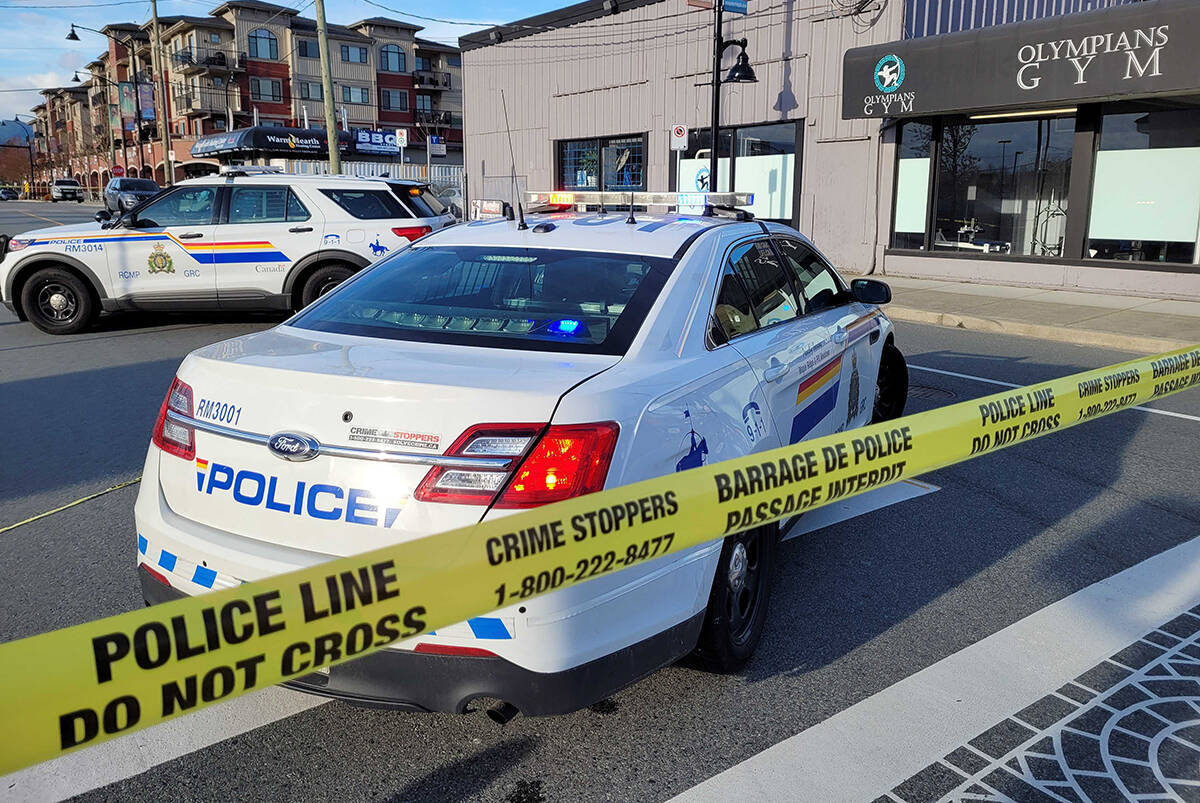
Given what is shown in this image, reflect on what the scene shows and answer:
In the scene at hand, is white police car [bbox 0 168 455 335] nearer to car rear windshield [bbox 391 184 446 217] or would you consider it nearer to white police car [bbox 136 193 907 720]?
car rear windshield [bbox 391 184 446 217]

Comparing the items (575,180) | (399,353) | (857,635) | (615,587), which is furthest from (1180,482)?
(575,180)

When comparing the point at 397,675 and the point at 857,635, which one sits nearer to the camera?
the point at 397,675

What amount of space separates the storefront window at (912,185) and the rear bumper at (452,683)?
1603 centimetres

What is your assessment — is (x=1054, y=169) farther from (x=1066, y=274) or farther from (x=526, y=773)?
(x=526, y=773)

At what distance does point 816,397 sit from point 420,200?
28.2 ft

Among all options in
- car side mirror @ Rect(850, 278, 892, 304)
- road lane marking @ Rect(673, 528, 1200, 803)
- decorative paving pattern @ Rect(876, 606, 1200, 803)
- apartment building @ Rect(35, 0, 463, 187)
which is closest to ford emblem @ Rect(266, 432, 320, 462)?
road lane marking @ Rect(673, 528, 1200, 803)

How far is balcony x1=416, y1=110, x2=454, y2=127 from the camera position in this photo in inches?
2869

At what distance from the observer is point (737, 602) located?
11.1 ft

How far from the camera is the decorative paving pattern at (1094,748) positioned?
9.05 feet

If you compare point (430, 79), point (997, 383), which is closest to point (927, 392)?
point (997, 383)

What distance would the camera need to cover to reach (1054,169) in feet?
50.5

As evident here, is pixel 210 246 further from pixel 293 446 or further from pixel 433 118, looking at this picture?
pixel 433 118

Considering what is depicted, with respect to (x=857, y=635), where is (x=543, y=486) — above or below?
above

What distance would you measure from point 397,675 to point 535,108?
958 inches
